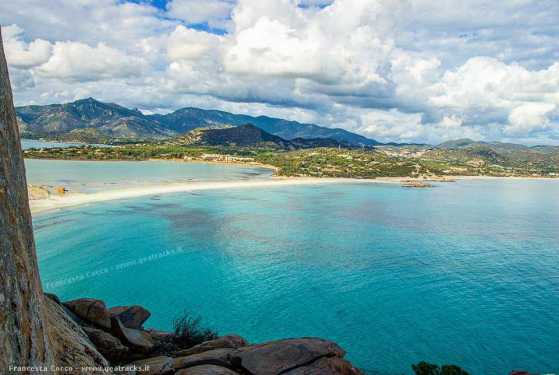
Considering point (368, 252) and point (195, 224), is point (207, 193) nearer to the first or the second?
point (195, 224)

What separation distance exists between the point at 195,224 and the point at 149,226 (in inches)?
310

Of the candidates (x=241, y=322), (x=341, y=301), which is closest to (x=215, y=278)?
(x=241, y=322)

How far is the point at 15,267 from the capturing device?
6.29 metres

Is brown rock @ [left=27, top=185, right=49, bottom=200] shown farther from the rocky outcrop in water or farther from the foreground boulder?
the foreground boulder

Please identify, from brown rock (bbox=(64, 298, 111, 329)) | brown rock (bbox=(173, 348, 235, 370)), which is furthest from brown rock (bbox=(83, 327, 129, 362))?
brown rock (bbox=(173, 348, 235, 370))

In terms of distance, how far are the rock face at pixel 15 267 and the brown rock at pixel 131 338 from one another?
24.0ft

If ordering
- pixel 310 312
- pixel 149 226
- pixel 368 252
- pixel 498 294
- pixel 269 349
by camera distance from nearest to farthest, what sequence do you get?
pixel 269 349
pixel 310 312
pixel 498 294
pixel 368 252
pixel 149 226

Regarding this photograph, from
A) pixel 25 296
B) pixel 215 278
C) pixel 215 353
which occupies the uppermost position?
pixel 25 296

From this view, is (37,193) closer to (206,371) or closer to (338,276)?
(338,276)

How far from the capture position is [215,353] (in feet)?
44.4

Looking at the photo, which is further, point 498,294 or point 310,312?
point 498,294

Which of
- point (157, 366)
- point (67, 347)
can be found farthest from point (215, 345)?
point (67, 347)

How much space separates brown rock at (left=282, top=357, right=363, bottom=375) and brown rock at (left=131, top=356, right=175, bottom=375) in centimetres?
→ 387

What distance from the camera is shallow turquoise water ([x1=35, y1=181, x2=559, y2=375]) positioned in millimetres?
27094
